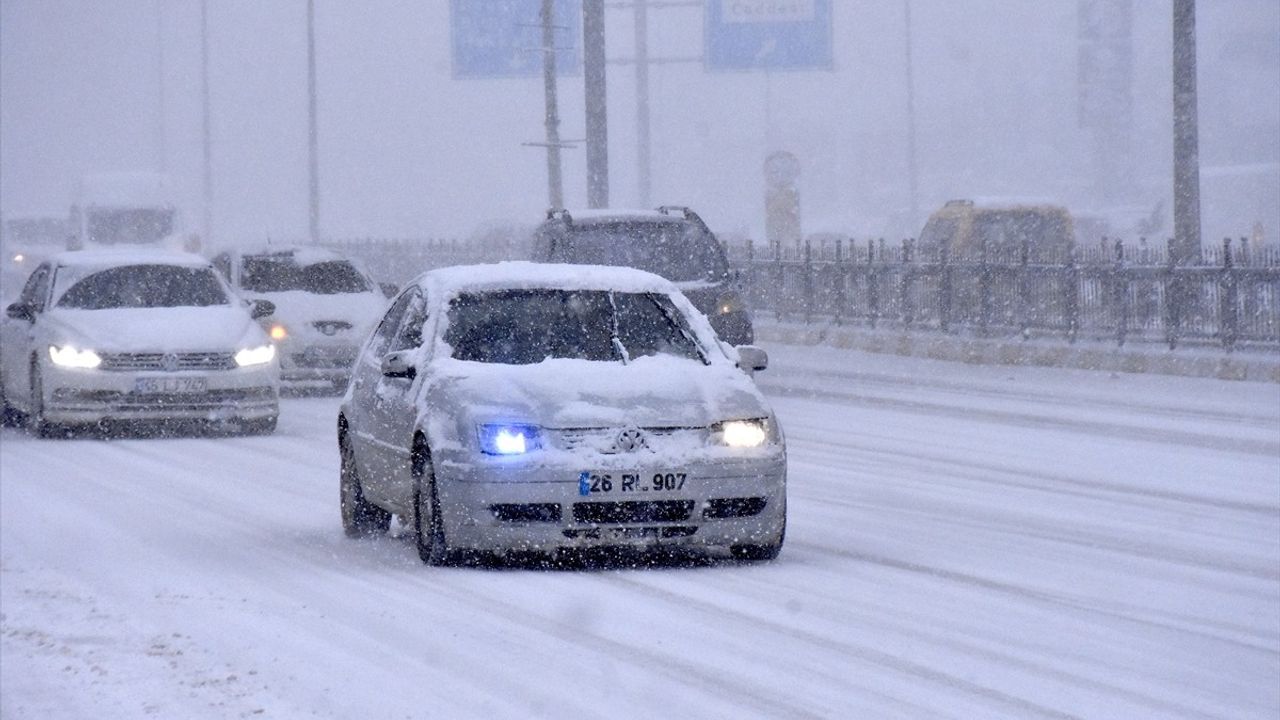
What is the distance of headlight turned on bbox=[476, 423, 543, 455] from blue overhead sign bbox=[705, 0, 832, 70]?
3496cm

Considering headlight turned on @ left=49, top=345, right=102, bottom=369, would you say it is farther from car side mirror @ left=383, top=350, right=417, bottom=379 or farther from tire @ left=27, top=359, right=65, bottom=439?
car side mirror @ left=383, top=350, right=417, bottom=379

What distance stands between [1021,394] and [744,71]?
22.9 m

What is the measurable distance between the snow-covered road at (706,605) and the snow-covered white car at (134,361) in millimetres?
1944

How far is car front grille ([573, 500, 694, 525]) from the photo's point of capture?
10641 millimetres

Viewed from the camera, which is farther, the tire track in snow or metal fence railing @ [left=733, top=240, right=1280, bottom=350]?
metal fence railing @ [left=733, top=240, right=1280, bottom=350]

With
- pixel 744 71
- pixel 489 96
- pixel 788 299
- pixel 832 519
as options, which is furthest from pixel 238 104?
pixel 832 519

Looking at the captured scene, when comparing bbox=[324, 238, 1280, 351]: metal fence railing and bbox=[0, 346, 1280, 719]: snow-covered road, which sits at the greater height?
bbox=[324, 238, 1280, 351]: metal fence railing

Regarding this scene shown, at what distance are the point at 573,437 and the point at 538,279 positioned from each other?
A: 1.64 m

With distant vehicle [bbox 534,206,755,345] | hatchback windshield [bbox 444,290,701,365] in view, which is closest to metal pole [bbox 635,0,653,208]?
distant vehicle [bbox 534,206,755,345]

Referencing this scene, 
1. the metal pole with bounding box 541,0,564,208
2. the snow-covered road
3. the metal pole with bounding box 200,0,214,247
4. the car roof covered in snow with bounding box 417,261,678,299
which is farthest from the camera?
the metal pole with bounding box 200,0,214,247

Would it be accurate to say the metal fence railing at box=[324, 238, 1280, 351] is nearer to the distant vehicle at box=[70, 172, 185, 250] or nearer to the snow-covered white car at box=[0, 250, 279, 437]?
the snow-covered white car at box=[0, 250, 279, 437]

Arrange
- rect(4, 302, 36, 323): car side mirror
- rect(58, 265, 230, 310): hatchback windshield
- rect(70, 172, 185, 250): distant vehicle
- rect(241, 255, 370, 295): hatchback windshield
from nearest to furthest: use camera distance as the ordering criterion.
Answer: rect(4, 302, 36, 323): car side mirror
rect(58, 265, 230, 310): hatchback windshield
rect(241, 255, 370, 295): hatchback windshield
rect(70, 172, 185, 250): distant vehicle

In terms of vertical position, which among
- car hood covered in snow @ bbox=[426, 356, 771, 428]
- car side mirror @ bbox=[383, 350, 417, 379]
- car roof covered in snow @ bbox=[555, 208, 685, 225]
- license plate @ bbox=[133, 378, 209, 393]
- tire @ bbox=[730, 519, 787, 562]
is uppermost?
car roof covered in snow @ bbox=[555, 208, 685, 225]

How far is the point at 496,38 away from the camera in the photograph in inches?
1741
